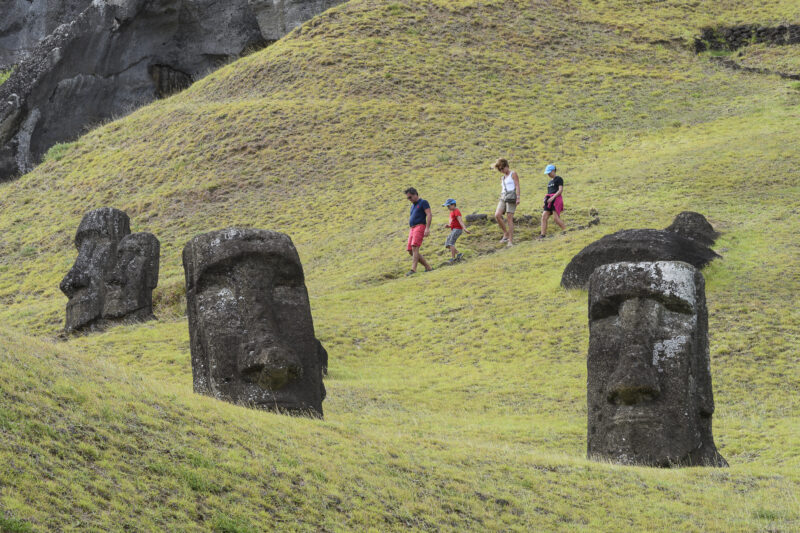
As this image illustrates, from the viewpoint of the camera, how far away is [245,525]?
25.8 ft

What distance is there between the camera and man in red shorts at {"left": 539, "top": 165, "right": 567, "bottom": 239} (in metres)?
28.5

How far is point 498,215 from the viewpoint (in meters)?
28.2

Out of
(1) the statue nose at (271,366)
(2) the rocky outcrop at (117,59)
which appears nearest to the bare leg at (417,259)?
(1) the statue nose at (271,366)

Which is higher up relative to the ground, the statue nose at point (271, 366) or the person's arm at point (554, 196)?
the person's arm at point (554, 196)

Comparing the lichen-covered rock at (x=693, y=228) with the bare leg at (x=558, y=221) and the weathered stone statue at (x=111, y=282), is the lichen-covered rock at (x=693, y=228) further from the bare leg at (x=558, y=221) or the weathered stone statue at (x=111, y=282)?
the weathered stone statue at (x=111, y=282)

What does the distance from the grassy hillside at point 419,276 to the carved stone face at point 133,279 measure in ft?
4.12

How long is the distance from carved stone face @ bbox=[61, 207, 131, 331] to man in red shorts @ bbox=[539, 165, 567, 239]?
36.7 ft

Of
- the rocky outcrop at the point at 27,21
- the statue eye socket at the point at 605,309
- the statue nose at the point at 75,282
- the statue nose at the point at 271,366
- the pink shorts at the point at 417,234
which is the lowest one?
the statue nose at the point at 271,366

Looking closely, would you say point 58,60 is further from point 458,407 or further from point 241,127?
point 458,407

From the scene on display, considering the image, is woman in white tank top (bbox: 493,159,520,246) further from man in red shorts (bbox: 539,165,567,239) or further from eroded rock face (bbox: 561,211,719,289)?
eroded rock face (bbox: 561,211,719,289)

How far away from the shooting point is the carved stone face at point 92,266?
24.8m

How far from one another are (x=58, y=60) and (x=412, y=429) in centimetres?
4350

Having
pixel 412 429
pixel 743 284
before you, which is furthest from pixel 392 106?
pixel 412 429

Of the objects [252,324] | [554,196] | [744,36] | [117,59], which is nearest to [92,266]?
[554,196]
